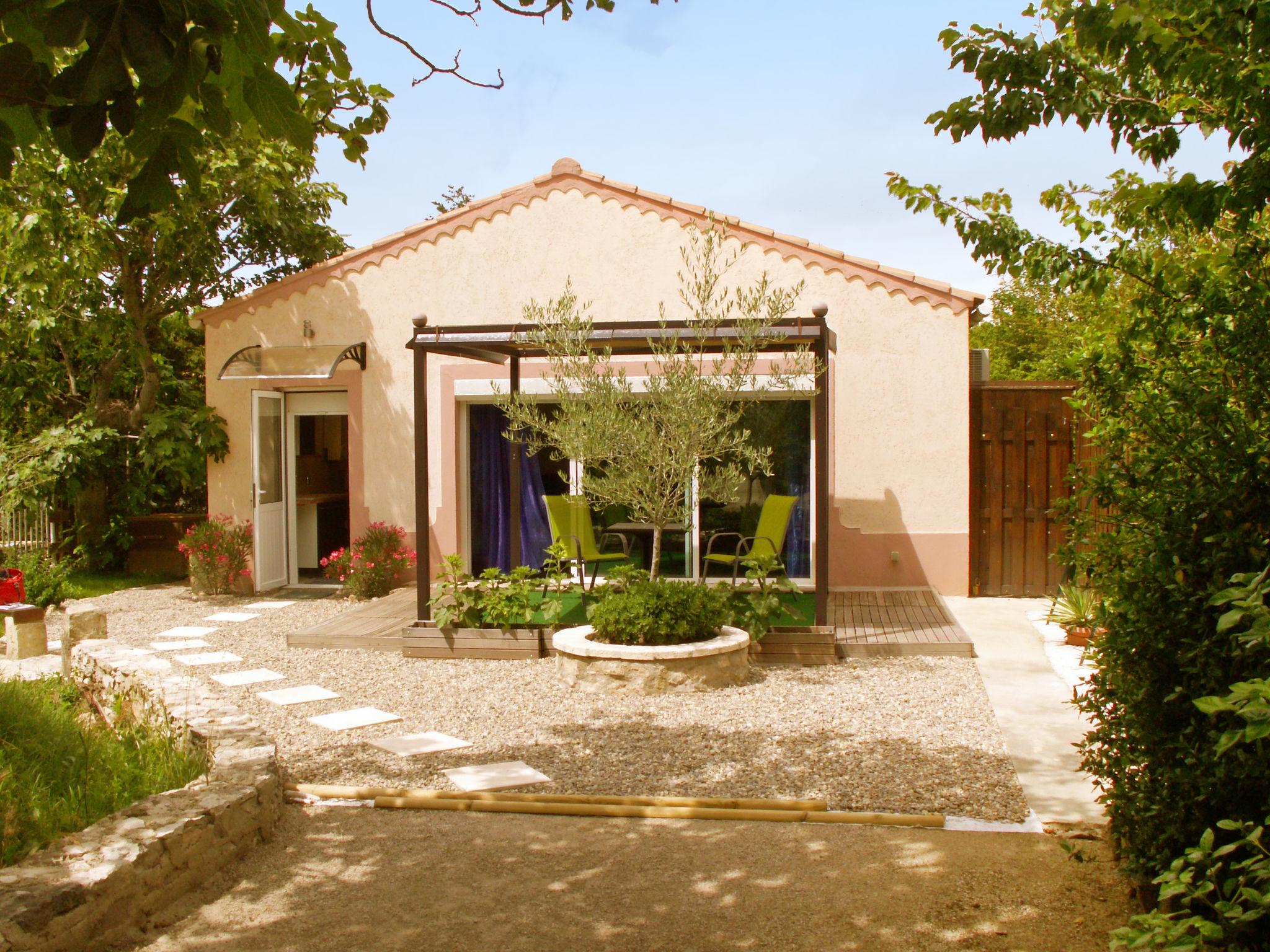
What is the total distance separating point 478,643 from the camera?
768 centimetres

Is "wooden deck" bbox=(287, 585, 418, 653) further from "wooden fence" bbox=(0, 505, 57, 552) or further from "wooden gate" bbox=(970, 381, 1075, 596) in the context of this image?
"wooden gate" bbox=(970, 381, 1075, 596)

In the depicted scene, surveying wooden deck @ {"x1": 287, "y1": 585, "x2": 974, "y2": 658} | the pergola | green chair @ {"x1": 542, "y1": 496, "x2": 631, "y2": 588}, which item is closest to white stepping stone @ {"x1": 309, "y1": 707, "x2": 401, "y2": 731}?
wooden deck @ {"x1": 287, "y1": 585, "x2": 974, "y2": 658}

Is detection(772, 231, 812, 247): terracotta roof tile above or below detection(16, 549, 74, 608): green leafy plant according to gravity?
above

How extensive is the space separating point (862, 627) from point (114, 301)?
29.4ft

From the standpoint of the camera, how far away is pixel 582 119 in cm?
724

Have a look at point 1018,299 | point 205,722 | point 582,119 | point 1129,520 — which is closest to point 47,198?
point 582,119

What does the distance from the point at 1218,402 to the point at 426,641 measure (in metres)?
5.95

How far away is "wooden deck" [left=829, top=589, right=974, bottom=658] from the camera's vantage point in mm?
7492

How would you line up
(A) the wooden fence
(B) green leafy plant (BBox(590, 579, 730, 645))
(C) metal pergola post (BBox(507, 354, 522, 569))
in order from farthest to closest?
(A) the wooden fence
(C) metal pergola post (BBox(507, 354, 522, 569))
(B) green leafy plant (BBox(590, 579, 730, 645))

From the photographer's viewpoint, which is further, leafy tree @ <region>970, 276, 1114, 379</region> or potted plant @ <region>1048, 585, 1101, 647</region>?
leafy tree @ <region>970, 276, 1114, 379</region>

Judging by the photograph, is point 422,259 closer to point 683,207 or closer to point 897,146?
point 683,207

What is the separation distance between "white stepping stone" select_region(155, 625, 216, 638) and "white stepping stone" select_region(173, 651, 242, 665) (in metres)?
0.81

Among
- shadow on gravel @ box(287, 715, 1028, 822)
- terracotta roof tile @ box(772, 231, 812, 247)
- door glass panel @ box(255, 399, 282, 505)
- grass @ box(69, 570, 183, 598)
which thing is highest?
terracotta roof tile @ box(772, 231, 812, 247)

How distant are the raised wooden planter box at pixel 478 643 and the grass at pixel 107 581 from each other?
5455mm
